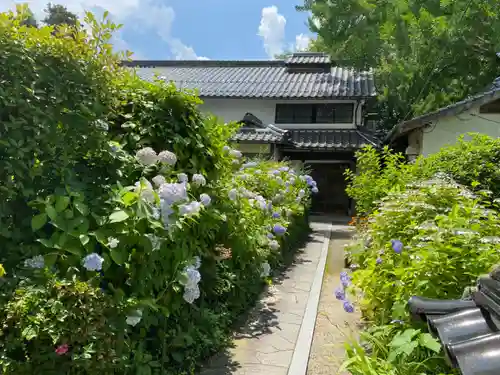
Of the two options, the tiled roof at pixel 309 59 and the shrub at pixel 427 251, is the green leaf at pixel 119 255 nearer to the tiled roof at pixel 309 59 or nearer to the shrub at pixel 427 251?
the shrub at pixel 427 251

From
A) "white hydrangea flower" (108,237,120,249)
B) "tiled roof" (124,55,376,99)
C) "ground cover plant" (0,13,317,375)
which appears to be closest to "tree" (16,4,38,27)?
"ground cover plant" (0,13,317,375)

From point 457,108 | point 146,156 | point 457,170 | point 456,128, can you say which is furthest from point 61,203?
point 456,128

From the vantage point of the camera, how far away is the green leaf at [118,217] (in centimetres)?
245

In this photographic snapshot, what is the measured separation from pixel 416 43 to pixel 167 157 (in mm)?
14708

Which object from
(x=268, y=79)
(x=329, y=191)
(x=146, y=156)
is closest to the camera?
(x=146, y=156)

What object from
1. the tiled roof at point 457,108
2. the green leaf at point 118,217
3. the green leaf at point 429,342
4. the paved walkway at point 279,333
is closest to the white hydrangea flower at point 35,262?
the green leaf at point 118,217

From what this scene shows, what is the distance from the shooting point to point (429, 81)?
15961 millimetres

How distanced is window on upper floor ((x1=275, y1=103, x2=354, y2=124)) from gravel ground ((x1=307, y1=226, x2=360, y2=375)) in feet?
37.7

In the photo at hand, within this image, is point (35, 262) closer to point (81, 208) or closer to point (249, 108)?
point (81, 208)

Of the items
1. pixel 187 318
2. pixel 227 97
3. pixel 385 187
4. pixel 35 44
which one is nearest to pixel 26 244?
pixel 35 44

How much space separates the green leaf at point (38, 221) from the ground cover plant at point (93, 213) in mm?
13

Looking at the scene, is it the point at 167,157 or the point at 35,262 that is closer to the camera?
the point at 35,262

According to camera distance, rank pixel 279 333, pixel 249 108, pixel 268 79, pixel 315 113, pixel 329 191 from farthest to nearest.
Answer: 1. pixel 268 79
2. pixel 329 191
3. pixel 249 108
4. pixel 315 113
5. pixel 279 333

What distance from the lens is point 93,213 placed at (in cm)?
254
